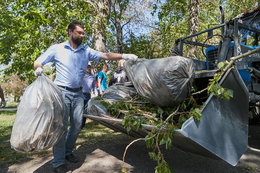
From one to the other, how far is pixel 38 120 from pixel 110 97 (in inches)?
54.1

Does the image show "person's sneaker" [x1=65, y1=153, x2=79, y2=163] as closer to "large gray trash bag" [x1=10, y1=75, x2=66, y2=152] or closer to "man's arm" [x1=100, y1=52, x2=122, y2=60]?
"large gray trash bag" [x1=10, y1=75, x2=66, y2=152]

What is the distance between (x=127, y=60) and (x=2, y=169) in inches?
88.8

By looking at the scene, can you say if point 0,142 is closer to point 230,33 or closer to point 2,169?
point 2,169

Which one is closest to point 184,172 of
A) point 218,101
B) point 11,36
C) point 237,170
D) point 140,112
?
point 237,170

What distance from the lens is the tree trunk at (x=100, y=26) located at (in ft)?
21.5

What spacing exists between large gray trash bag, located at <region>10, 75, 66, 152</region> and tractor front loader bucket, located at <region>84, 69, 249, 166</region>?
966 millimetres

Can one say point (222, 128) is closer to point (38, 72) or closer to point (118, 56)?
point (118, 56)

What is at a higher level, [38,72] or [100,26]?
[100,26]

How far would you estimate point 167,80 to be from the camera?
201 cm

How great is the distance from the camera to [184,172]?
2.48m

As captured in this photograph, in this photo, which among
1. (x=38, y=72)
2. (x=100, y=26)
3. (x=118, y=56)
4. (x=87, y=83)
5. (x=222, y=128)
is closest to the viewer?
(x=222, y=128)

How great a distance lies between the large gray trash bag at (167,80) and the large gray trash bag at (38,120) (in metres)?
0.99

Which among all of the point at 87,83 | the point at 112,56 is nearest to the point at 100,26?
the point at 87,83

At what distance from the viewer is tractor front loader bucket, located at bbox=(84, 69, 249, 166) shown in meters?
1.72
